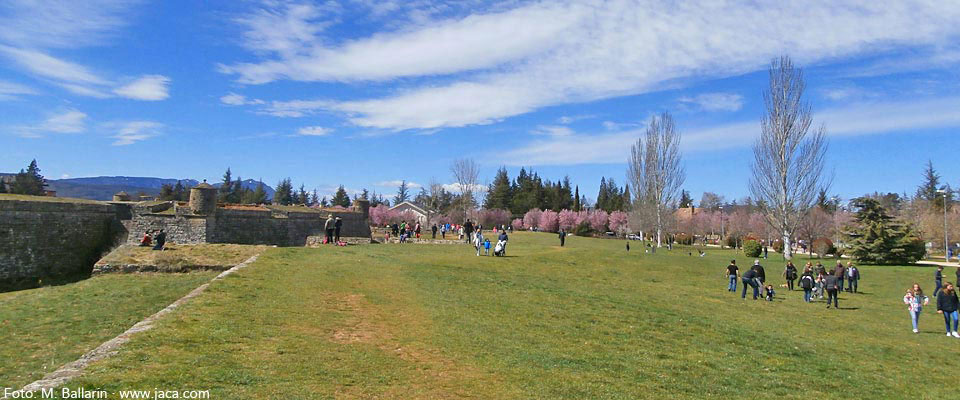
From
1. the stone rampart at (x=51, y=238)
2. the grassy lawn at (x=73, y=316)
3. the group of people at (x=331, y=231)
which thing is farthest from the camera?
the group of people at (x=331, y=231)

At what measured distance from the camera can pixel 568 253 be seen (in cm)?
2966

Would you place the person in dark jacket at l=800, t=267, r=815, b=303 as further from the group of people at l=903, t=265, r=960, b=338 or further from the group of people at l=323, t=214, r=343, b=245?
the group of people at l=323, t=214, r=343, b=245

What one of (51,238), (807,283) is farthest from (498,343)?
(51,238)

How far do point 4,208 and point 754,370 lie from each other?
103ft

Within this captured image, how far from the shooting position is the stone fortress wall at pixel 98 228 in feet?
83.7

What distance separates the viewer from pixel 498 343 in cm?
1017

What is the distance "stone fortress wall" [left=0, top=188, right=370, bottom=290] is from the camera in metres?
25.5

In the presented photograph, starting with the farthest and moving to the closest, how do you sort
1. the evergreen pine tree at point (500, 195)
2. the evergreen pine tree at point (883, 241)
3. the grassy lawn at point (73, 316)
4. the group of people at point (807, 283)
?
the evergreen pine tree at point (500, 195) → the evergreen pine tree at point (883, 241) → the group of people at point (807, 283) → the grassy lawn at point (73, 316)

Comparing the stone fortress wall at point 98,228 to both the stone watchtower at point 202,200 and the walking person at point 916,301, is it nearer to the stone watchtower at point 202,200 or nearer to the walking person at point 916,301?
the stone watchtower at point 202,200

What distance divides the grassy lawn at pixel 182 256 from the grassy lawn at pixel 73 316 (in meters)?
0.90

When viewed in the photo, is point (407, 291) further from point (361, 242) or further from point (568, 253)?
point (361, 242)

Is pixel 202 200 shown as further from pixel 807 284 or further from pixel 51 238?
pixel 807 284

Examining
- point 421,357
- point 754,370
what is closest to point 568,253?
point 754,370

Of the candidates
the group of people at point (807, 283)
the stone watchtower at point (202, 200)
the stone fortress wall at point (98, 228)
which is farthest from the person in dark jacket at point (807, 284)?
the stone watchtower at point (202, 200)
